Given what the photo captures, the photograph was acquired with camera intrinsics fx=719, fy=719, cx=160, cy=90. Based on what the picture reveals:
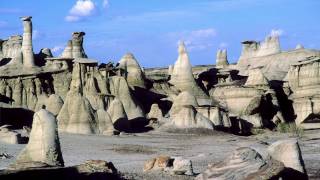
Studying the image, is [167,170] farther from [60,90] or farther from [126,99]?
[60,90]

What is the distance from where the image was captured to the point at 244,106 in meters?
42.9

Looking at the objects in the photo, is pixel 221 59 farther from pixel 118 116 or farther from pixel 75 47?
pixel 118 116

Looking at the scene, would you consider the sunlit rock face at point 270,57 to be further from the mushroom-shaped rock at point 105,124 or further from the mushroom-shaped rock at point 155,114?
the mushroom-shaped rock at point 105,124

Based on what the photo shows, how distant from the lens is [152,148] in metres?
27.4

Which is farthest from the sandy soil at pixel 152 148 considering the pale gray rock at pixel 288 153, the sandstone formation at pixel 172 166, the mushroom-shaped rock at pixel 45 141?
the pale gray rock at pixel 288 153

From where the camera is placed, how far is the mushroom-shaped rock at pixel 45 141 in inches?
634

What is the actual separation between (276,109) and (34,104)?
48.4 feet

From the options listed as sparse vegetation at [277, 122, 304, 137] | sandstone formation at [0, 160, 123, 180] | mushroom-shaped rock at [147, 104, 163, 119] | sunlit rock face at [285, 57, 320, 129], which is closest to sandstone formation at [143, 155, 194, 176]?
sandstone formation at [0, 160, 123, 180]

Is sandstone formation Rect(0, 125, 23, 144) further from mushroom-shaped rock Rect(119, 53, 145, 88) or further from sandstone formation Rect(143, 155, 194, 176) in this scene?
mushroom-shaped rock Rect(119, 53, 145, 88)

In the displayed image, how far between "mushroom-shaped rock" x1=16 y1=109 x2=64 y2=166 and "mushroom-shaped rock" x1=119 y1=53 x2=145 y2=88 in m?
30.9

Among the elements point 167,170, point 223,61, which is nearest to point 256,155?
point 167,170

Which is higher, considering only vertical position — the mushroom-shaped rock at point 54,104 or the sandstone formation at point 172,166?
the mushroom-shaped rock at point 54,104

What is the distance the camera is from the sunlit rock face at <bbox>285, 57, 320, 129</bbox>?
140ft

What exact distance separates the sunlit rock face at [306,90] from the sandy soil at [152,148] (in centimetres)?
506
